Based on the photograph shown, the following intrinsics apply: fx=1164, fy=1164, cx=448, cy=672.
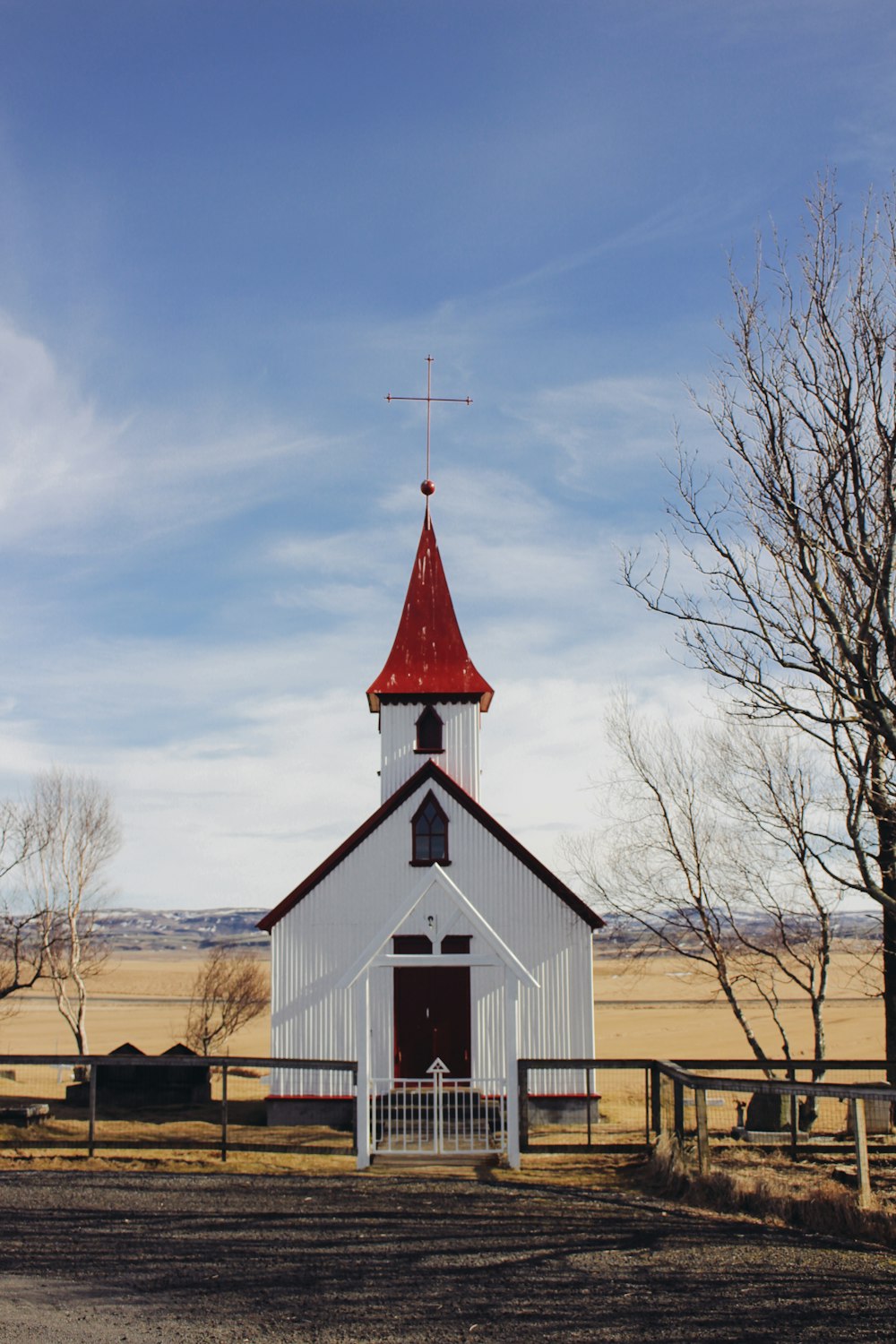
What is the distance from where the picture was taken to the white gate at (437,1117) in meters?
16.3

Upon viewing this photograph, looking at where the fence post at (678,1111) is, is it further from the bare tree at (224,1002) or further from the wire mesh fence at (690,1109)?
the bare tree at (224,1002)

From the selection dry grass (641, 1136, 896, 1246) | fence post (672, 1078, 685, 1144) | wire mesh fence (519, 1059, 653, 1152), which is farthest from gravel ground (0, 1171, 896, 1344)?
wire mesh fence (519, 1059, 653, 1152)

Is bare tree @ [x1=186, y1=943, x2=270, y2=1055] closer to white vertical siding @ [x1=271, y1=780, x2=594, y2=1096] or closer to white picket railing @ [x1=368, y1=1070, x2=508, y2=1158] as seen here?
white vertical siding @ [x1=271, y1=780, x2=594, y2=1096]

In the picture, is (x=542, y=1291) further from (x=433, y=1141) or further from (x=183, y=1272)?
(x=433, y=1141)

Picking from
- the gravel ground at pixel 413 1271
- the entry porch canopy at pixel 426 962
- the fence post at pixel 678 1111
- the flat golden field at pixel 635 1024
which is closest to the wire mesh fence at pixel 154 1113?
the entry porch canopy at pixel 426 962

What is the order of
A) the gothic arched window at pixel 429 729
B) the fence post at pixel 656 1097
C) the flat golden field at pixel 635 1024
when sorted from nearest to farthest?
the fence post at pixel 656 1097 < the gothic arched window at pixel 429 729 < the flat golden field at pixel 635 1024

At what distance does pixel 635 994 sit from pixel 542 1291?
69.9 metres

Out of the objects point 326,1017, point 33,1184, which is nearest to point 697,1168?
point 33,1184

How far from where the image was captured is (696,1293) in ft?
30.4

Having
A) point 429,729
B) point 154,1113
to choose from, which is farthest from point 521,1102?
point 154,1113

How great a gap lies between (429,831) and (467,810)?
2.89 ft

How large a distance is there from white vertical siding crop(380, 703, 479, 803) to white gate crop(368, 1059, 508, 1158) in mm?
6389

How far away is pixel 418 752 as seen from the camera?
25.6m

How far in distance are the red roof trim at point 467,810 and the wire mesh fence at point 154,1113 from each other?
3.32 metres
